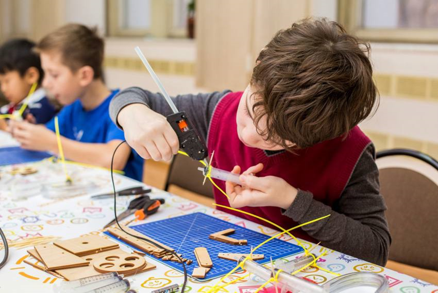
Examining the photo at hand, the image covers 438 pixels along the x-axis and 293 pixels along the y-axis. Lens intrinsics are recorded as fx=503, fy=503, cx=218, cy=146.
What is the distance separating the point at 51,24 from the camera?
4.63m

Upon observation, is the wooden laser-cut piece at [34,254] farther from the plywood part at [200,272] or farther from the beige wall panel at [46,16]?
the beige wall panel at [46,16]

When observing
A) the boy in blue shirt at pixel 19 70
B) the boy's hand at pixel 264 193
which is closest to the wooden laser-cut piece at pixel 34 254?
the boy's hand at pixel 264 193

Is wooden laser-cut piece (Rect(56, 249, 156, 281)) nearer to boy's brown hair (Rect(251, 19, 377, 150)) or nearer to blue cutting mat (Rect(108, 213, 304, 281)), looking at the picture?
blue cutting mat (Rect(108, 213, 304, 281))

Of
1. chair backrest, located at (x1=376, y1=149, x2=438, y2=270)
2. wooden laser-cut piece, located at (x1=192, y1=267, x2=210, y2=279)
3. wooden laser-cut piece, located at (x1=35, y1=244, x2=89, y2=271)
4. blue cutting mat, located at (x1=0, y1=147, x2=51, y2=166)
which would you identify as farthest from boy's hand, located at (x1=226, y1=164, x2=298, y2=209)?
blue cutting mat, located at (x1=0, y1=147, x2=51, y2=166)

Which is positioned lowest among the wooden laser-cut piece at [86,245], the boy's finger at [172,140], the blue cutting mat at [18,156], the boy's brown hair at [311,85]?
the blue cutting mat at [18,156]

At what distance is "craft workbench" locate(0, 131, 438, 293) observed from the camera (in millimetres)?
784

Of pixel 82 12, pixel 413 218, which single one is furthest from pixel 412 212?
pixel 82 12

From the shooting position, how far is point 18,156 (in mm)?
1734

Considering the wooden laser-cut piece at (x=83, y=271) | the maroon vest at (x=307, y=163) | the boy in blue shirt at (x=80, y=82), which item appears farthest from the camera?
the boy in blue shirt at (x=80, y=82)

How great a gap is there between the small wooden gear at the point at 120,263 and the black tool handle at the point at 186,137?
0.82ft

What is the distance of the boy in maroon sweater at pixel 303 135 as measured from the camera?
2.92 ft

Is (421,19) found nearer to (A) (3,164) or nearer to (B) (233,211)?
(B) (233,211)

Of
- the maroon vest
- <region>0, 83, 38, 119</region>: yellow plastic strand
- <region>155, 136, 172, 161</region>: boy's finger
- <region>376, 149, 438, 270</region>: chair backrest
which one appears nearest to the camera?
<region>155, 136, 172, 161</region>: boy's finger

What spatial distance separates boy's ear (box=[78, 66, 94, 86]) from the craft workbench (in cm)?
50
